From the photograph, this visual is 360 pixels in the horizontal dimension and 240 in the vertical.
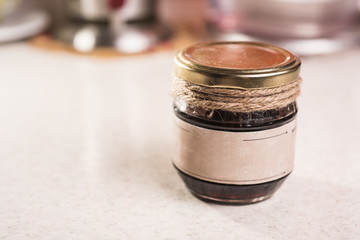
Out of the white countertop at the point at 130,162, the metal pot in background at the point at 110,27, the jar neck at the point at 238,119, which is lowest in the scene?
the white countertop at the point at 130,162

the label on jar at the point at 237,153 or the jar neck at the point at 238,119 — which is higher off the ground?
the jar neck at the point at 238,119

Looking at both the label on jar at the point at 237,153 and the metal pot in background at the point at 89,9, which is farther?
the metal pot in background at the point at 89,9

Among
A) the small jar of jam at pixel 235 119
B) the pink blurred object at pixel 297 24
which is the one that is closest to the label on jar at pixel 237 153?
the small jar of jam at pixel 235 119

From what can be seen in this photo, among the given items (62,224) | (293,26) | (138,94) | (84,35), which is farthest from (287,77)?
(84,35)

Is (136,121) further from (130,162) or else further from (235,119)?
(235,119)

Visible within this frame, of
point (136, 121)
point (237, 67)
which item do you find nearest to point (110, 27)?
point (136, 121)

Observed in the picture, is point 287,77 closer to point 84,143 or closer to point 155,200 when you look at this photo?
point 155,200

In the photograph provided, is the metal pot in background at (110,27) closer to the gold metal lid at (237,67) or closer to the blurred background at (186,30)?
the blurred background at (186,30)
